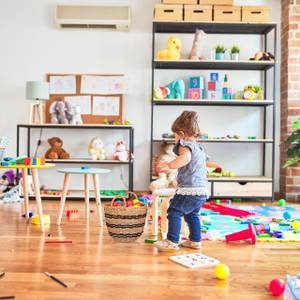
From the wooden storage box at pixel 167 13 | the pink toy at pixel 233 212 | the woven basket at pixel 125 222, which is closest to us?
the woven basket at pixel 125 222

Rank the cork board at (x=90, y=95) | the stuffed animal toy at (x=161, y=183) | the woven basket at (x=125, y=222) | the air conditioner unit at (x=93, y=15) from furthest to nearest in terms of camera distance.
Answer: the cork board at (x=90, y=95) → the air conditioner unit at (x=93, y=15) → the stuffed animal toy at (x=161, y=183) → the woven basket at (x=125, y=222)

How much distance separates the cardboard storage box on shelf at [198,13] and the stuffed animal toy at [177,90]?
25.8 inches

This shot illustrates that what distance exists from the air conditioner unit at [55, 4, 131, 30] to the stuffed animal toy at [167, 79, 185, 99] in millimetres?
845

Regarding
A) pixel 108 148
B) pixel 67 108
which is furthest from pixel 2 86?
pixel 108 148

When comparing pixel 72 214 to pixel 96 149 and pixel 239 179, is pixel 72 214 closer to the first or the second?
pixel 96 149

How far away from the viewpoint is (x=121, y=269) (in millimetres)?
2152

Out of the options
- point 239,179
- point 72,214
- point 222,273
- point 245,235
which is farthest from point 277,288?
point 239,179

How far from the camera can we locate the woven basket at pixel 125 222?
2697 mm

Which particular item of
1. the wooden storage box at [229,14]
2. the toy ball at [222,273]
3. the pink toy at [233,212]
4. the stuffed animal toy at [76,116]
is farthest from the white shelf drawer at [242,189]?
the toy ball at [222,273]

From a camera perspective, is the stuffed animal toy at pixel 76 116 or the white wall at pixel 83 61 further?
the white wall at pixel 83 61

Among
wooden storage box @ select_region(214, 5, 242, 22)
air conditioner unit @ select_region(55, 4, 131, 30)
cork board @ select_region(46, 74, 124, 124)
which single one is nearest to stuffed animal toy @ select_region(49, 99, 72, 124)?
cork board @ select_region(46, 74, 124, 124)

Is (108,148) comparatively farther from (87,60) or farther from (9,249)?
(9,249)

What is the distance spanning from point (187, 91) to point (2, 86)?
81.4 inches

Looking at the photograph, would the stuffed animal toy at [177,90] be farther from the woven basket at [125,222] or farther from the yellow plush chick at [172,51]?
the woven basket at [125,222]
